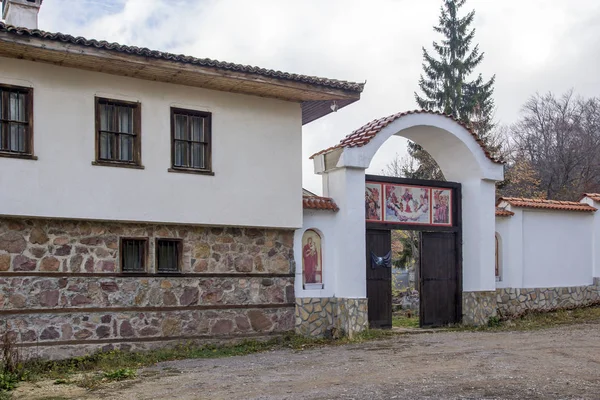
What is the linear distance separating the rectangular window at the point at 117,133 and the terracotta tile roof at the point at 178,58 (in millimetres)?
1174

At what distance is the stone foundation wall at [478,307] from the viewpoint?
16.4m

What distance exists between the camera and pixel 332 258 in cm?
1466

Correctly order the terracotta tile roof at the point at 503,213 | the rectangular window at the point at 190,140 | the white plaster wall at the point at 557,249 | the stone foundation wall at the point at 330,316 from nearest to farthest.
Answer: the rectangular window at the point at 190,140 → the stone foundation wall at the point at 330,316 → the terracotta tile roof at the point at 503,213 → the white plaster wall at the point at 557,249

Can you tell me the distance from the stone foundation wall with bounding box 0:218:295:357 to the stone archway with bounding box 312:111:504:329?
137 centimetres

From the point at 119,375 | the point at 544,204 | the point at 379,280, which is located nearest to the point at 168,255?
the point at 119,375

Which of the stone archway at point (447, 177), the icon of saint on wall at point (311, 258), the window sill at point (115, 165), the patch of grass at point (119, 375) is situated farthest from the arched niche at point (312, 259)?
the patch of grass at point (119, 375)

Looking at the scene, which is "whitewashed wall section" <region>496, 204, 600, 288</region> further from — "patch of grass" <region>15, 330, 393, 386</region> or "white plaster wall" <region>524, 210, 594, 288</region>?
"patch of grass" <region>15, 330, 393, 386</region>

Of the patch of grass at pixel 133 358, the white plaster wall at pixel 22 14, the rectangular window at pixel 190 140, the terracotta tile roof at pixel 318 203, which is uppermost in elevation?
the white plaster wall at pixel 22 14

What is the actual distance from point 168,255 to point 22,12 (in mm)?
5115

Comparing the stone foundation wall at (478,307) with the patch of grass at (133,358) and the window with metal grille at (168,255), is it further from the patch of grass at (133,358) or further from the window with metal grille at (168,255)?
the window with metal grille at (168,255)

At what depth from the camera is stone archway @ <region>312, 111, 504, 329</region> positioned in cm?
1465

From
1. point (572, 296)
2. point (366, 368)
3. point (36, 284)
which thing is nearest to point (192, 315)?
point (36, 284)

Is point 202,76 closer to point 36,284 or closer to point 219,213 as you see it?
point 219,213

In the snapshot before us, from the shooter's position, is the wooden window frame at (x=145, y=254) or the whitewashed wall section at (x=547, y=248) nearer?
the wooden window frame at (x=145, y=254)
